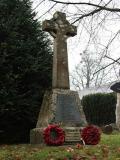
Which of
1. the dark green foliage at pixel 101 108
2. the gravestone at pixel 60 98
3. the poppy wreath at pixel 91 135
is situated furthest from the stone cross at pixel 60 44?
the dark green foliage at pixel 101 108

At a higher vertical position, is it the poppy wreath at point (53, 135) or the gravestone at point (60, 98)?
the gravestone at point (60, 98)

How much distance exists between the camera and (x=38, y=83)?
1396 centimetres

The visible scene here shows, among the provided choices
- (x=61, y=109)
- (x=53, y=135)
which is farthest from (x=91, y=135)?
(x=61, y=109)

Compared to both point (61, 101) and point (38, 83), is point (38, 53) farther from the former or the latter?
point (61, 101)

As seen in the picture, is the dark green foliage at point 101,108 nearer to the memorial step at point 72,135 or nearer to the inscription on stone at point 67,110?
the inscription on stone at point 67,110

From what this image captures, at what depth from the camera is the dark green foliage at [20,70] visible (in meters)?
12.9

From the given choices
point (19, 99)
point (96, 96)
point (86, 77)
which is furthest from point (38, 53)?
point (86, 77)

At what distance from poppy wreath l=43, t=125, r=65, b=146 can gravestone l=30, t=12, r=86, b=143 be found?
1.97 ft

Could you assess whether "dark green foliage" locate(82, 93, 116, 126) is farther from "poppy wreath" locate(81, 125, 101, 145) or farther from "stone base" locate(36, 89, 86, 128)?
Answer: "poppy wreath" locate(81, 125, 101, 145)

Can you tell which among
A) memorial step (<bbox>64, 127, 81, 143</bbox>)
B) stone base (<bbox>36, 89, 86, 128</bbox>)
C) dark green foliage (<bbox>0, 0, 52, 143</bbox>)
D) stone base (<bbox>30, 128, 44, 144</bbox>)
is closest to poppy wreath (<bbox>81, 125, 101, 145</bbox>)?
memorial step (<bbox>64, 127, 81, 143</bbox>)

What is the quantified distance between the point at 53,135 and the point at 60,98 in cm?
160

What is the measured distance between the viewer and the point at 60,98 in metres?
12.9

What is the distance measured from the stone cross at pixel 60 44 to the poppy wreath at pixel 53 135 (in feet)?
5.83

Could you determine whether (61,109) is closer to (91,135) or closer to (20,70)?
(91,135)
